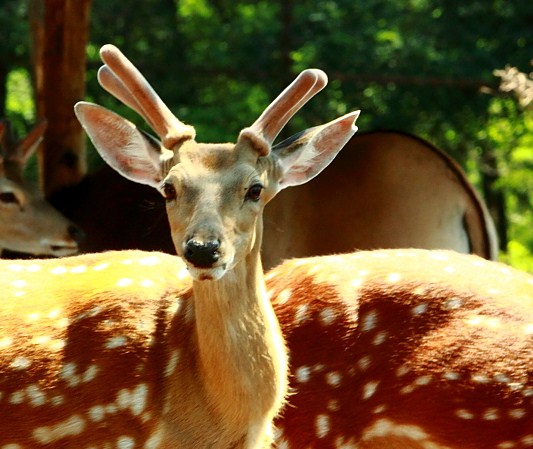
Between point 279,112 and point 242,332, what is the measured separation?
2.77ft

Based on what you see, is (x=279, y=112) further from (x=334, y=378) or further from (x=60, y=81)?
(x=60, y=81)

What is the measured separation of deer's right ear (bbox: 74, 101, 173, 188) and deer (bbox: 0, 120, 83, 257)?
411 cm

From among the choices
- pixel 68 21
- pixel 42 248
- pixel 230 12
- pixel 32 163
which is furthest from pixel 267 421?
pixel 230 12

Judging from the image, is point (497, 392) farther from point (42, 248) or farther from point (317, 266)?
point (42, 248)

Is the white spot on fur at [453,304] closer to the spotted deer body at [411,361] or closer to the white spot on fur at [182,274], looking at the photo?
the spotted deer body at [411,361]

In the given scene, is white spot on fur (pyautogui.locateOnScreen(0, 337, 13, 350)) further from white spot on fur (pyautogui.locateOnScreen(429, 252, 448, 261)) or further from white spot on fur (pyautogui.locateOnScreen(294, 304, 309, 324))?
white spot on fur (pyautogui.locateOnScreen(429, 252, 448, 261))

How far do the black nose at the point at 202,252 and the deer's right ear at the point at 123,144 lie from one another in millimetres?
639

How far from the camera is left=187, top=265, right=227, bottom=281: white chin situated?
12.8ft

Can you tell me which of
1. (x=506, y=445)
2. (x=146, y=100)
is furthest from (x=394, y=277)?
(x=146, y=100)

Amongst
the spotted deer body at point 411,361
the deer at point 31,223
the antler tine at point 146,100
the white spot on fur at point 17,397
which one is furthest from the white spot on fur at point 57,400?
the deer at point 31,223

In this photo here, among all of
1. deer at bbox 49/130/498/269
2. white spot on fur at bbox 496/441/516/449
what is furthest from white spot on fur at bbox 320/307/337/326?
deer at bbox 49/130/498/269

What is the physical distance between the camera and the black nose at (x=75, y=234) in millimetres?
8578

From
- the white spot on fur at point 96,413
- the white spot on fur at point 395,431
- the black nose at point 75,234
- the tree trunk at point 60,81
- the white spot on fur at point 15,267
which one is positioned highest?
the tree trunk at point 60,81

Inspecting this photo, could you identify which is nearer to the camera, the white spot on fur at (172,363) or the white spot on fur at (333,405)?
the white spot on fur at (172,363)
